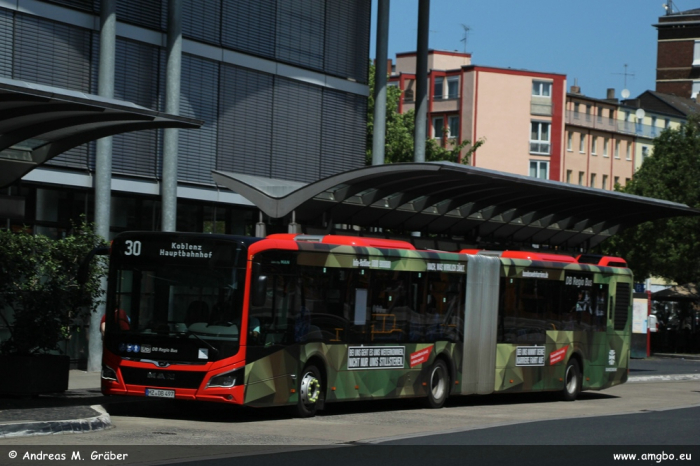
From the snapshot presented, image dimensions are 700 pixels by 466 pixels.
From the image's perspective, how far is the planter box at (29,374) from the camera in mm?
16781

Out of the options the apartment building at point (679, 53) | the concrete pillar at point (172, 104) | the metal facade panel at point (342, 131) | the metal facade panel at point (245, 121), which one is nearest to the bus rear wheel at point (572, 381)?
the metal facade panel at point (342, 131)

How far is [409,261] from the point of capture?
785 inches

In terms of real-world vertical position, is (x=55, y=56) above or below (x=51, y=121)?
above

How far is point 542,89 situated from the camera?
295 feet

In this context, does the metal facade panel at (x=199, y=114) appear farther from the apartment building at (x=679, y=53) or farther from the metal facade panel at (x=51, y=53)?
the apartment building at (x=679, y=53)

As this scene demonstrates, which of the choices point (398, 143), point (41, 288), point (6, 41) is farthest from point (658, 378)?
point (398, 143)

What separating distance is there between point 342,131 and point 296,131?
200cm

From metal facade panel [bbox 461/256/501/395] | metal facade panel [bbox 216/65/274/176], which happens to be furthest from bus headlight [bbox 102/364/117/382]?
metal facade panel [bbox 216/65/274/176]

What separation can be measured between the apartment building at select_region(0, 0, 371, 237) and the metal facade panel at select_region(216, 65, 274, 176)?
3cm

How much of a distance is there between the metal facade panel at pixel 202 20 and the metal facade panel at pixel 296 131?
93.4 inches

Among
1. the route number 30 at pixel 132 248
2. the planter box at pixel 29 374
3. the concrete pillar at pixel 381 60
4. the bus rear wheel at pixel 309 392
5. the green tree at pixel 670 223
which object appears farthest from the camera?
the green tree at pixel 670 223

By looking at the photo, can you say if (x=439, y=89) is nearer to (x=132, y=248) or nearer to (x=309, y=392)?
(x=309, y=392)

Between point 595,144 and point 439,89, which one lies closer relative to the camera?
point 439,89

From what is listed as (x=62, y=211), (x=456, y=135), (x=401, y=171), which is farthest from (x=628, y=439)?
(x=456, y=135)
